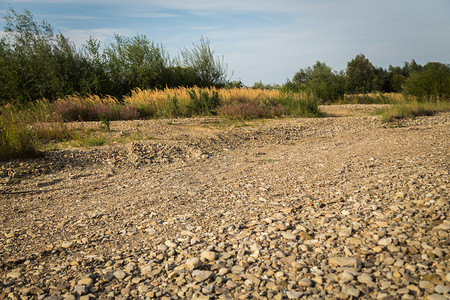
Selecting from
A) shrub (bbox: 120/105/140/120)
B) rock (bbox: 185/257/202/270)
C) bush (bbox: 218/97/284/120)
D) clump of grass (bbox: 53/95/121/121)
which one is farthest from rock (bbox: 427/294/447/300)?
shrub (bbox: 120/105/140/120)

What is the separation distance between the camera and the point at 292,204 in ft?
11.2

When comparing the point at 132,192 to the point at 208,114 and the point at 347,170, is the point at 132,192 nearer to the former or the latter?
the point at 347,170

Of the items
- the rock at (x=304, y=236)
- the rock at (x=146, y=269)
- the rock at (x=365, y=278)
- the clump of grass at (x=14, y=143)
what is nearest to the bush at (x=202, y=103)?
the clump of grass at (x=14, y=143)

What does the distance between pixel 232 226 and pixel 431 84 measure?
16236 mm

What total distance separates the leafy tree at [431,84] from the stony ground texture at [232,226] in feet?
37.0

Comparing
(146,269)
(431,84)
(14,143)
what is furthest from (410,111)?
(14,143)

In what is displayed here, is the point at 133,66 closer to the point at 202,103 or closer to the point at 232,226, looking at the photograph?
the point at 202,103

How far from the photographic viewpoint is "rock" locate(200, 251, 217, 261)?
243 centimetres

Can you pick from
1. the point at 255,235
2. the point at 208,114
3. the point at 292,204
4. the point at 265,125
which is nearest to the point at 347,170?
the point at 292,204

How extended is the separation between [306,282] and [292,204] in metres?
1.41

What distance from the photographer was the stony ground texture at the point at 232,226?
211cm

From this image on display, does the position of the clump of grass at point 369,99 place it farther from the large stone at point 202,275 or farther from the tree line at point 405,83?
the large stone at point 202,275

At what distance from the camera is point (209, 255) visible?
8.06 feet

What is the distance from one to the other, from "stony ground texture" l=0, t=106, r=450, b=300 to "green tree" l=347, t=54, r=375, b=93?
39.7 metres
